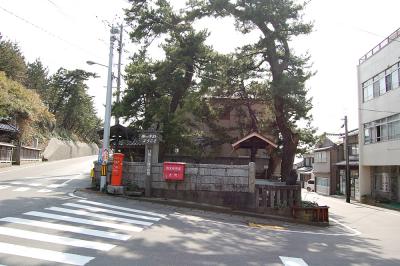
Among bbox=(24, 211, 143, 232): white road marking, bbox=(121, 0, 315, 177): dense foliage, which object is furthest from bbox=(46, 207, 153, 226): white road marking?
bbox=(121, 0, 315, 177): dense foliage

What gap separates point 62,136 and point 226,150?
30852mm

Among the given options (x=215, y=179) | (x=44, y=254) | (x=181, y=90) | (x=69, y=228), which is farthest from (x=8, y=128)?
(x=44, y=254)

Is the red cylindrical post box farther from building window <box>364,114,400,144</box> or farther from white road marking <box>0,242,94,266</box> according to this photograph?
building window <box>364,114,400,144</box>

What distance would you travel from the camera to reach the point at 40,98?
5116 centimetres

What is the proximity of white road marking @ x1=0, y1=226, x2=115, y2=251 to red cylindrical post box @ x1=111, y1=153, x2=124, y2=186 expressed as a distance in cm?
970

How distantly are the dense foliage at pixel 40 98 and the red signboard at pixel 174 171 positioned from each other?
23775 millimetres

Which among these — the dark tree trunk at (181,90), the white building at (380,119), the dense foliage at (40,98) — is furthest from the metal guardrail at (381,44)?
the dense foliage at (40,98)

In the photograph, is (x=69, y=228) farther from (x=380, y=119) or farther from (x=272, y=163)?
(x=380, y=119)

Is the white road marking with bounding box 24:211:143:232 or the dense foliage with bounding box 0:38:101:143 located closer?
the white road marking with bounding box 24:211:143:232

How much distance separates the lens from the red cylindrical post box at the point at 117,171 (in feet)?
61.3

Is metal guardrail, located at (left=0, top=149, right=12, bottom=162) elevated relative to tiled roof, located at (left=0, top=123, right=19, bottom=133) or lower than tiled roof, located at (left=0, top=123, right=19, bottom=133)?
lower

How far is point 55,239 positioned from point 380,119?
3197 centimetres

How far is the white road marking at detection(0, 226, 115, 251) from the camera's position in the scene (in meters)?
8.14

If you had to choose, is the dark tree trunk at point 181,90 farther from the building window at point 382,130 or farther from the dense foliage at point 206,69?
the building window at point 382,130
